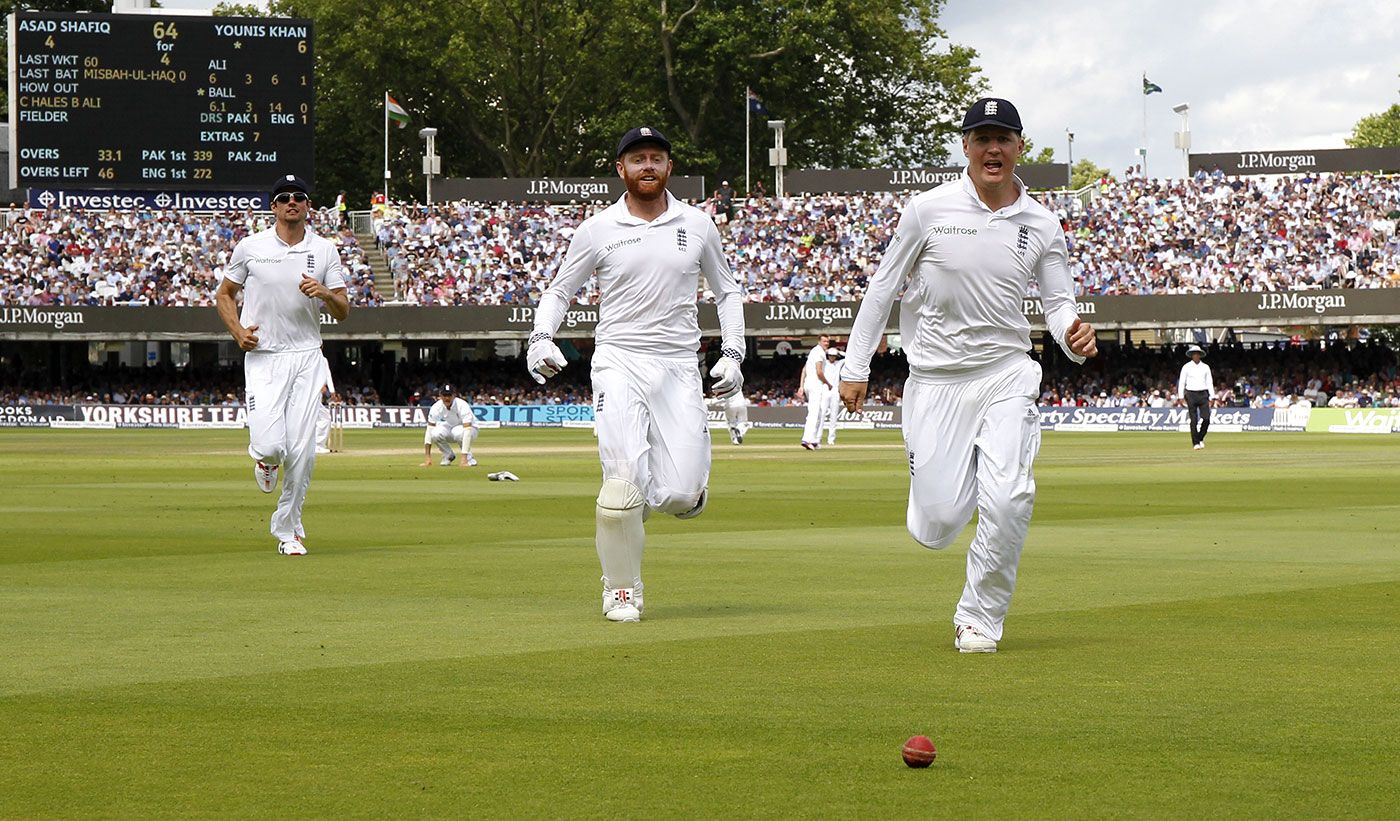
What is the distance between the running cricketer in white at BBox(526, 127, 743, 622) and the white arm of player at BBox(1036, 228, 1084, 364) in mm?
1821

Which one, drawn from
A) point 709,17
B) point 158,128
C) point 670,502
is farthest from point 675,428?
point 709,17

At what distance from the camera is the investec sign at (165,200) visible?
5084 cm

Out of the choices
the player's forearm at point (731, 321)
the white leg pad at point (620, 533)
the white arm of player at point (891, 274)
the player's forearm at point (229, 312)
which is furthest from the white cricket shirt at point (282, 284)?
the white arm of player at point (891, 274)

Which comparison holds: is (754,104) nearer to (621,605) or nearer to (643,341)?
(643,341)

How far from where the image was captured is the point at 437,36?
7919cm

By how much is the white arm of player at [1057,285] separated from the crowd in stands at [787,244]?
50539 mm

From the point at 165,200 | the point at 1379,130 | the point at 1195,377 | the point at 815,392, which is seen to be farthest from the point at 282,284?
the point at 1379,130

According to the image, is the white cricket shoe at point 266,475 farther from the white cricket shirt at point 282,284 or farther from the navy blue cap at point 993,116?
the navy blue cap at point 993,116

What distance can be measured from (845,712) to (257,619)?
4.11 meters

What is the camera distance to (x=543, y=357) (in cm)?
1018

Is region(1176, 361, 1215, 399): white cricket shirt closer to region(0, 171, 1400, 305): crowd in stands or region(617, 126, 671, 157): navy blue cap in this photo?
region(0, 171, 1400, 305): crowd in stands

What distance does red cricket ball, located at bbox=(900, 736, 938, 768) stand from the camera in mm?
5684

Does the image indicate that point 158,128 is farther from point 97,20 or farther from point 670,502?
point 670,502

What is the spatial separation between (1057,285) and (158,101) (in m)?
43.9
